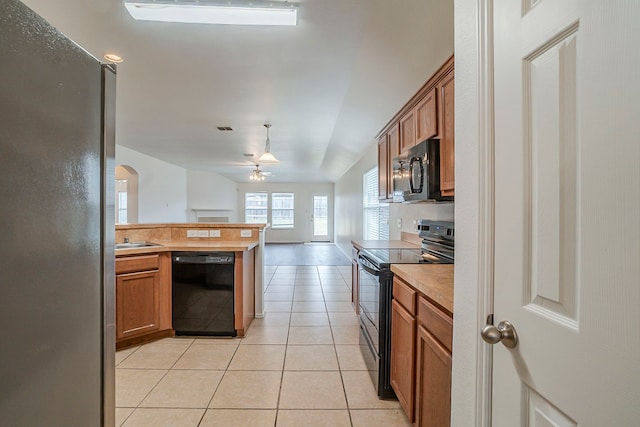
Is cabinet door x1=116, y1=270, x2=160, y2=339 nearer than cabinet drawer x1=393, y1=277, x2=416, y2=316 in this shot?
No

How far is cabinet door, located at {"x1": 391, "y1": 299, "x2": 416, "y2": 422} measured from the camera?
4.87ft

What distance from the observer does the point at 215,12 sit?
1.77 m

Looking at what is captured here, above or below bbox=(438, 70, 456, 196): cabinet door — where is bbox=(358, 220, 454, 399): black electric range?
below

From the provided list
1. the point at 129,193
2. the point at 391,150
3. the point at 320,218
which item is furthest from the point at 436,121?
the point at 320,218

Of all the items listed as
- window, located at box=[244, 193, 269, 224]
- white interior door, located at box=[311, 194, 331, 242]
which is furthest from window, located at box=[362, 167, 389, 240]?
window, located at box=[244, 193, 269, 224]

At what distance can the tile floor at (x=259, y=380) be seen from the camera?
1.74 m

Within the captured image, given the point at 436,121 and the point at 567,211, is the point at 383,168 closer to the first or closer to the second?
the point at 436,121

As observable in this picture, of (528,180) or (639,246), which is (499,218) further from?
(639,246)

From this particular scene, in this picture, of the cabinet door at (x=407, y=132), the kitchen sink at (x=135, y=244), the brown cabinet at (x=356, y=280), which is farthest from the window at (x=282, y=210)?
the cabinet door at (x=407, y=132)

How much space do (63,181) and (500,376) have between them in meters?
1.31

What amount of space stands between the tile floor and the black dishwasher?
0.46 ft

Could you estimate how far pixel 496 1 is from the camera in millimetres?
816

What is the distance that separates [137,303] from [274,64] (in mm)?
2509

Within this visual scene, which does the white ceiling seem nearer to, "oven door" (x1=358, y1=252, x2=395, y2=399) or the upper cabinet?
the upper cabinet
